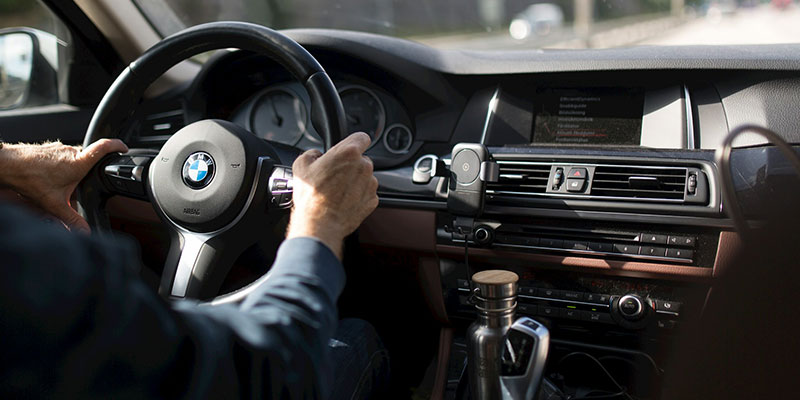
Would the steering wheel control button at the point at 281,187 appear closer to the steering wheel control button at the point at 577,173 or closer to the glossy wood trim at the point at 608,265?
the glossy wood trim at the point at 608,265

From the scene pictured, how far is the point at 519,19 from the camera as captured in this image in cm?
1734

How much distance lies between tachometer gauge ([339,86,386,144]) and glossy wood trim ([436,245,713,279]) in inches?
27.2

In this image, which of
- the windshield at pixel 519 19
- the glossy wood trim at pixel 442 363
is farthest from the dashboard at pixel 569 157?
the windshield at pixel 519 19

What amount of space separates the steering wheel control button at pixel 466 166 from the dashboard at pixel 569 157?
5 centimetres

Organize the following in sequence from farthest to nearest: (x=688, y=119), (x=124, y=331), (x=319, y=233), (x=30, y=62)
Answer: (x=30, y=62) → (x=688, y=119) → (x=319, y=233) → (x=124, y=331)

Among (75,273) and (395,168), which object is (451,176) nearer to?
(395,168)

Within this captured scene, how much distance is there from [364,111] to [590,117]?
0.88m

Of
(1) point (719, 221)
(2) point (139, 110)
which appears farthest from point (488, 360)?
(2) point (139, 110)

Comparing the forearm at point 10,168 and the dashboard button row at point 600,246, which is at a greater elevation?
the forearm at point 10,168

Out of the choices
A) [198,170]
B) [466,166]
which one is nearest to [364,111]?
[466,166]

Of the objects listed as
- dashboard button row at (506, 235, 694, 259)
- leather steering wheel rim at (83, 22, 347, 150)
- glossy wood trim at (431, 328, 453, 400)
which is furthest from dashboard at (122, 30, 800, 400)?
leather steering wheel rim at (83, 22, 347, 150)

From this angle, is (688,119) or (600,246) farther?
(688,119)

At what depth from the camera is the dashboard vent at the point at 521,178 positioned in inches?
84.1

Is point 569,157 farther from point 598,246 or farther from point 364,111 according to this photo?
point 364,111
